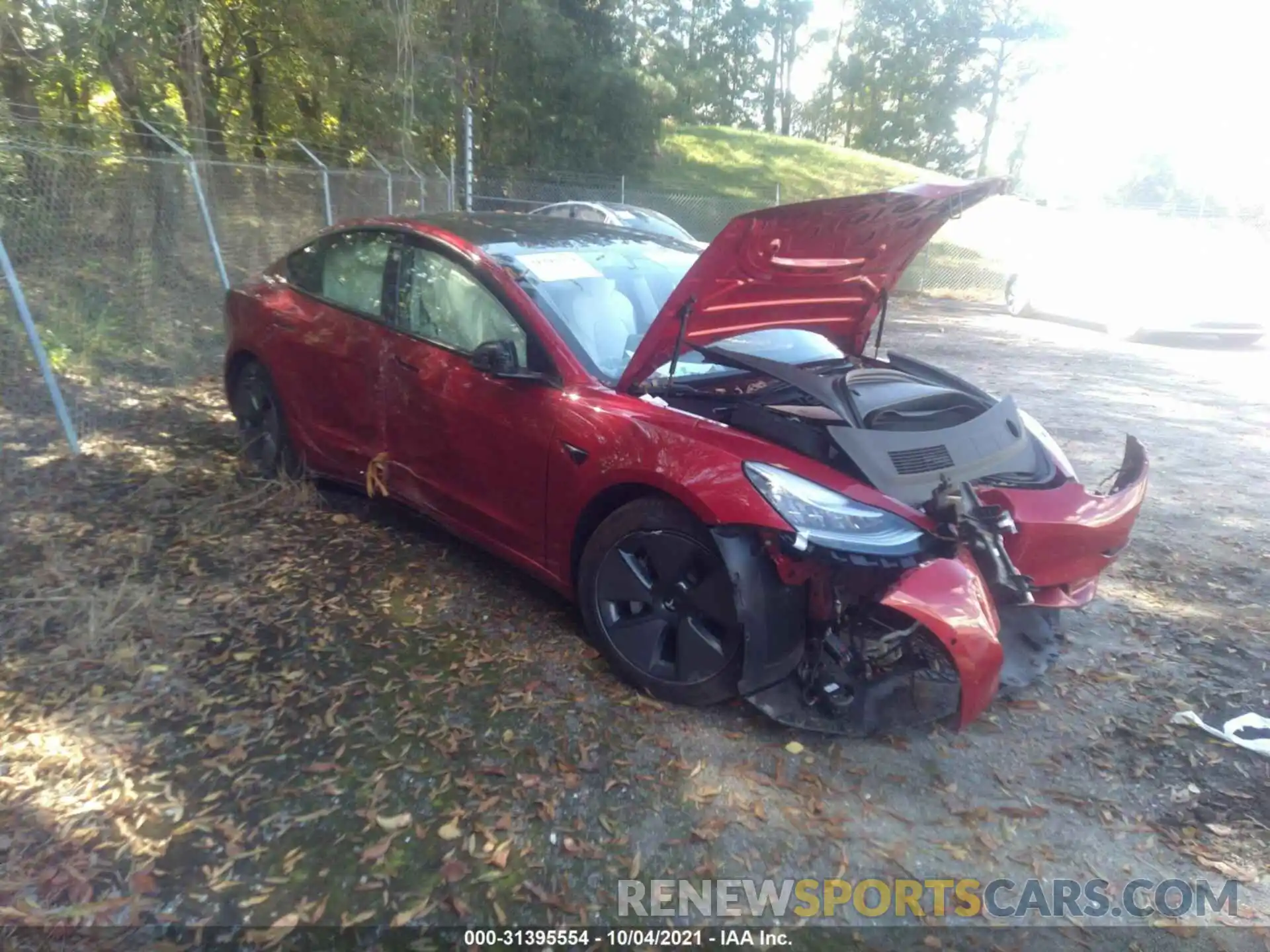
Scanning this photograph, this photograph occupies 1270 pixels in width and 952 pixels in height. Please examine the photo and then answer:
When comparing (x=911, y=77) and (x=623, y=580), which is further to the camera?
(x=911, y=77)

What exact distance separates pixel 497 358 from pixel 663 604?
3.85ft

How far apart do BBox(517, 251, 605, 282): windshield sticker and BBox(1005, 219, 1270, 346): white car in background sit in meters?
12.1

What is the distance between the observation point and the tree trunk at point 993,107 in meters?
42.6

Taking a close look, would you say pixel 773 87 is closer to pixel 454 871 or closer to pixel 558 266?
pixel 558 266

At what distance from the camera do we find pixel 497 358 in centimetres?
345

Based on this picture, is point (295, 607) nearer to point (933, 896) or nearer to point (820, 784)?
point (820, 784)

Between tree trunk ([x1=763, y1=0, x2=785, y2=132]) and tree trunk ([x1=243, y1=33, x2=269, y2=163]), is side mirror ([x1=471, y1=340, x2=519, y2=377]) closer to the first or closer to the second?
tree trunk ([x1=243, y1=33, x2=269, y2=163])

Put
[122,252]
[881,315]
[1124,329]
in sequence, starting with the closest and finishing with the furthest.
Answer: [881,315]
[122,252]
[1124,329]

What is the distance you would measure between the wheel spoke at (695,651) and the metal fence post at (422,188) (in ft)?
33.0

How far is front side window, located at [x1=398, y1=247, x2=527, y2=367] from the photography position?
3717 millimetres

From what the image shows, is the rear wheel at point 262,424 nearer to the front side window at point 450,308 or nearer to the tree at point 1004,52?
the front side window at point 450,308

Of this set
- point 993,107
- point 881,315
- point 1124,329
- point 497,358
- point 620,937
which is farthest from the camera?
point 993,107

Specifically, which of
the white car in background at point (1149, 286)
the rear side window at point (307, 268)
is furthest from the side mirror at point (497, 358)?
the white car in background at point (1149, 286)

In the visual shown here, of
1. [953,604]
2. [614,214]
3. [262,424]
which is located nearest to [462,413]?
[262,424]
